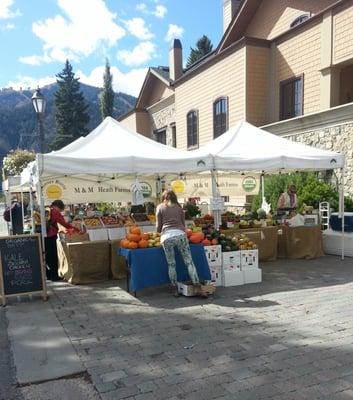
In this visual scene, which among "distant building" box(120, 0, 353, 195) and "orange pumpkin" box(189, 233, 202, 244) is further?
"distant building" box(120, 0, 353, 195)

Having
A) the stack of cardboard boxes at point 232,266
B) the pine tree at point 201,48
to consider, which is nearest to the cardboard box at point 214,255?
the stack of cardboard boxes at point 232,266

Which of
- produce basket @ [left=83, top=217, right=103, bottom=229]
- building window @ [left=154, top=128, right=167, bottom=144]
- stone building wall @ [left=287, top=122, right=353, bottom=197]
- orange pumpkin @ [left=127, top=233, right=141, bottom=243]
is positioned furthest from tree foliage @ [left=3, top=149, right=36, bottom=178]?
orange pumpkin @ [left=127, top=233, right=141, bottom=243]

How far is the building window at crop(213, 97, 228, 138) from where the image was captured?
18227 millimetres

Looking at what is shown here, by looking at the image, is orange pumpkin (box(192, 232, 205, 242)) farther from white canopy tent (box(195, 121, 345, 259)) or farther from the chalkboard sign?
the chalkboard sign

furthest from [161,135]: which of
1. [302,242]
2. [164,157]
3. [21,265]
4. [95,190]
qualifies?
[21,265]

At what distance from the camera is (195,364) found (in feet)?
13.0

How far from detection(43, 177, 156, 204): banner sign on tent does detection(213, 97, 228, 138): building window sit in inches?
305

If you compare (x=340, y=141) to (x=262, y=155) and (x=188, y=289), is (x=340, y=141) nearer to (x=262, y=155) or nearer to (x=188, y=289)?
(x=262, y=155)

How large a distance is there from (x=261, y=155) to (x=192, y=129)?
13.5m

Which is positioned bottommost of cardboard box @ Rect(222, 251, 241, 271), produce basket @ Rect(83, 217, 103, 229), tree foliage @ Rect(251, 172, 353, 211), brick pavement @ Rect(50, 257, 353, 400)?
brick pavement @ Rect(50, 257, 353, 400)

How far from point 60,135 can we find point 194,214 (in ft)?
148

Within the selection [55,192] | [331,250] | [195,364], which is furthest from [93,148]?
[331,250]

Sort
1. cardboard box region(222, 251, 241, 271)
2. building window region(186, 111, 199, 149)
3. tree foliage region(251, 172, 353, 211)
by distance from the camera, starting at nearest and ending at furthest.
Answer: cardboard box region(222, 251, 241, 271)
tree foliage region(251, 172, 353, 211)
building window region(186, 111, 199, 149)

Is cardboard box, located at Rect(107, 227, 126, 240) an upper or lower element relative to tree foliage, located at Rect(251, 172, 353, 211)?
lower
